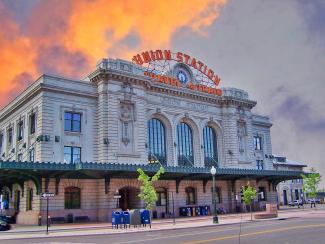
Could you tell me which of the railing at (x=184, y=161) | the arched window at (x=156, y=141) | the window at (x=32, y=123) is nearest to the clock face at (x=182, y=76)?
the arched window at (x=156, y=141)

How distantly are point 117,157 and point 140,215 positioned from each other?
1545 cm

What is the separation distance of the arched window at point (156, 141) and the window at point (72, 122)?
11413 mm

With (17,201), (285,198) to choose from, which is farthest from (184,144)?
(285,198)

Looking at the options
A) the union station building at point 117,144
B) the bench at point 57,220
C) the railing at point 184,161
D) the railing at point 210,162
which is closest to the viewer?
the bench at point 57,220

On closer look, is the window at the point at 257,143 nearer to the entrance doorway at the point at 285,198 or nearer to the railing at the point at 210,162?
the railing at the point at 210,162

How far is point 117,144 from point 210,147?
19636 millimetres

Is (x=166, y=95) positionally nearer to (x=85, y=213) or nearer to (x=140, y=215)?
(x=85, y=213)

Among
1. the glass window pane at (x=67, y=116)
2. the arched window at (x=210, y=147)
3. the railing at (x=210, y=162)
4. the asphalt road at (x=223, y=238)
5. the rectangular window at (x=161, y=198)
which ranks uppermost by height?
the glass window pane at (x=67, y=116)

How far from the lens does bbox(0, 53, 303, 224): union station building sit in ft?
156

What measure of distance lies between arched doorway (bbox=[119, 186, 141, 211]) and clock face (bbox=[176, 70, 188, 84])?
19.8 meters

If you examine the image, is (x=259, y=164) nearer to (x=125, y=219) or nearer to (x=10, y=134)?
(x=10, y=134)

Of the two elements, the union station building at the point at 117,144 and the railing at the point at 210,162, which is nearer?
the union station building at the point at 117,144

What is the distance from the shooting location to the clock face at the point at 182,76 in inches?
2530

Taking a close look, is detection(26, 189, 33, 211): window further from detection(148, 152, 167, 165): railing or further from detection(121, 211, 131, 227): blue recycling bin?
detection(121, 211, 131, 227): blue recycling bin
